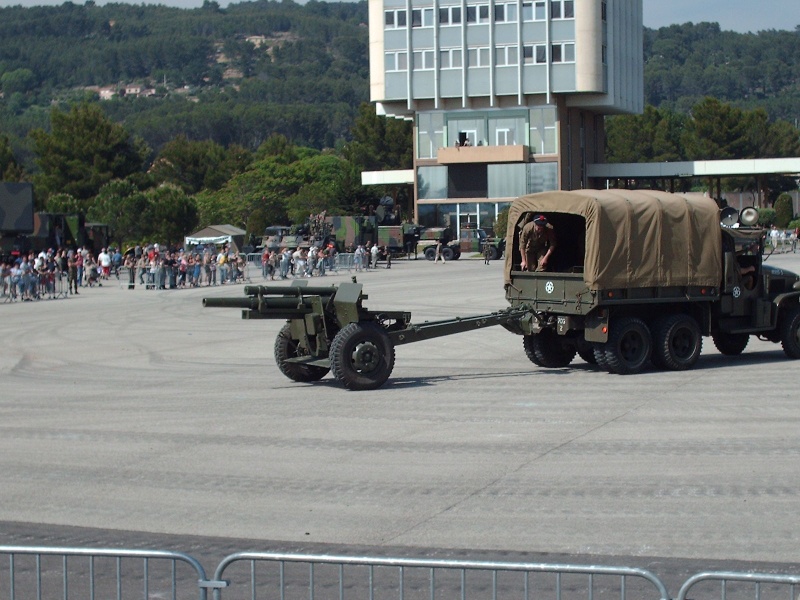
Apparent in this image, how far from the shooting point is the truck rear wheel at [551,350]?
734 inches

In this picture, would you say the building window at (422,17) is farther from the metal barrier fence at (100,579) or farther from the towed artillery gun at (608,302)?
the metal barrier fence at (100,579)

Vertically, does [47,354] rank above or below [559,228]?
below

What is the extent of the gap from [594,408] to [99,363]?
10.2 metres

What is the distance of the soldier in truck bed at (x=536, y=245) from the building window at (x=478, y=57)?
6362 centimetres

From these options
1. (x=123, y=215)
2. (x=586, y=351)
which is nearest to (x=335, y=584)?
(x=586, y=351)

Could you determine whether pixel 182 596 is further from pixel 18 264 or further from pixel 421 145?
pixel 421 145

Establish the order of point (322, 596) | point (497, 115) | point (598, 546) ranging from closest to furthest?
point (322, 596) < point (598, 546) < point (497, 115)

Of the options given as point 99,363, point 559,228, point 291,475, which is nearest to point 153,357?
point 99,363

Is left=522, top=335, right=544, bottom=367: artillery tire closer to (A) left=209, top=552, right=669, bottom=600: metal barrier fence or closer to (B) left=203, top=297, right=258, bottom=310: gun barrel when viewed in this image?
(B) left=203, top=297, right=258, bottom=310: gun barrel

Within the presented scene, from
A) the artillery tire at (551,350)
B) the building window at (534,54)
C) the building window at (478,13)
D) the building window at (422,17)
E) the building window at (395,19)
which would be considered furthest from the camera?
the building window at (395,19)

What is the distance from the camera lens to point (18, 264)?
40.9m

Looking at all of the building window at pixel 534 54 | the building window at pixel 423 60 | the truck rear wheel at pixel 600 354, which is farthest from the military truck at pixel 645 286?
the building window at pixel 423 60

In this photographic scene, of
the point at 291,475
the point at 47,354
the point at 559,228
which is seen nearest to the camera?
the point at 291,475

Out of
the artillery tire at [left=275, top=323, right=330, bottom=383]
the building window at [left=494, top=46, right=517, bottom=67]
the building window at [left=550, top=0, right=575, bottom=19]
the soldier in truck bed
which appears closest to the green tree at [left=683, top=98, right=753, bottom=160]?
the building window at [left=550, top=0, right=575, bottom=19]
